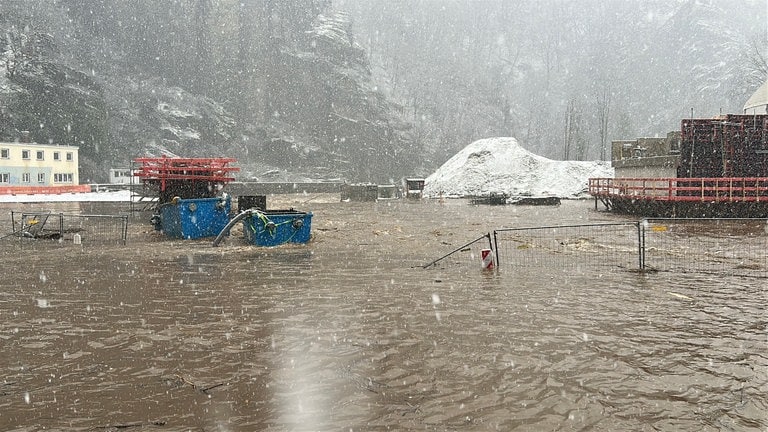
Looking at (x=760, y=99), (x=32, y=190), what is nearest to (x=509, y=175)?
(x=760, y=99)

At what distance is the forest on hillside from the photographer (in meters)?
81.5

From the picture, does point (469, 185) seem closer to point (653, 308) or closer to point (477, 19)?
point (653, 308)

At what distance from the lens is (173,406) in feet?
14.7

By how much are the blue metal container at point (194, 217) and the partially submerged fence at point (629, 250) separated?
870 cm

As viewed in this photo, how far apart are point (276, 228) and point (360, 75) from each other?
104 m

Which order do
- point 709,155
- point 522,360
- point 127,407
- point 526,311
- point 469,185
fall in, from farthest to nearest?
point 469,185
point 709,155
point 526,311
point 522,360
point 127,407

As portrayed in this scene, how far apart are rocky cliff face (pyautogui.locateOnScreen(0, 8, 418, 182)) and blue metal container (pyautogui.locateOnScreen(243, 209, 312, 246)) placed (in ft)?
210

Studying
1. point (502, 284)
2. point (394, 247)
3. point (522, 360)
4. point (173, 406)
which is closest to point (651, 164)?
point (394, 247)

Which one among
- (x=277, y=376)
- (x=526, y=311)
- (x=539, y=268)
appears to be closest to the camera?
(x=277, y=376)

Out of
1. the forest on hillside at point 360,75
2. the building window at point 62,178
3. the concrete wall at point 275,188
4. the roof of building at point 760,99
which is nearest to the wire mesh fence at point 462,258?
the roof of building at point 760,99

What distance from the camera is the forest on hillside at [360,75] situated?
267 feet

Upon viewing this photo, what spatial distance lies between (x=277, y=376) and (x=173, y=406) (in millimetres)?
1030

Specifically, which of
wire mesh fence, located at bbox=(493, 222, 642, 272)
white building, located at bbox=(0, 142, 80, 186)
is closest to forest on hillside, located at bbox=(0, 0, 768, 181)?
white building, located at bbox=(0, 142, 80, 186)

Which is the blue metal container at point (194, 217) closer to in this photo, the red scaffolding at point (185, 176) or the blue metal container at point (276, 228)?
the blue metal container at point (276, 228)
